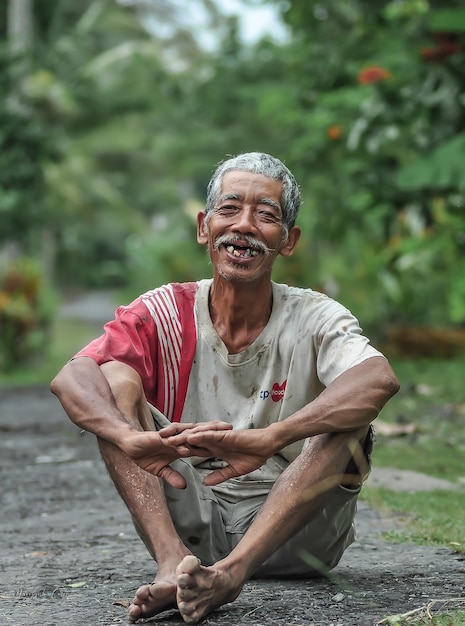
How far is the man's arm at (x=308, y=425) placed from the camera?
3.14 m

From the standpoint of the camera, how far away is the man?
315cm

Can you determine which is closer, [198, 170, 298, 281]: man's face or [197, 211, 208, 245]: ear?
[198, 170, 298, 281]: man's face

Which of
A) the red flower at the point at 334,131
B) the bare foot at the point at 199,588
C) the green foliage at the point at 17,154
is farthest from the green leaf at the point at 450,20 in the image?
the green foliage at the point at 17,154

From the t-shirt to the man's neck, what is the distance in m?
0.04

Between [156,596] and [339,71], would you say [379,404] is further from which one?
[339,71]

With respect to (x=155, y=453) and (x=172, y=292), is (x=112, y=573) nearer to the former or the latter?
(x=155, y=453)

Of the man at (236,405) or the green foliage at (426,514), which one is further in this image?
the green foliage at (426,514)

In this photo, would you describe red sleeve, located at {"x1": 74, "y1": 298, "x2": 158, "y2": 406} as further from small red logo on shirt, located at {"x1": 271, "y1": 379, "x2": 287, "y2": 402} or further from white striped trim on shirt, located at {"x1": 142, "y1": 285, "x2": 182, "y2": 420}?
small red logo on shirt, located at {"x1": 271, "y1": 379, "x2": 287, "y2": 402}

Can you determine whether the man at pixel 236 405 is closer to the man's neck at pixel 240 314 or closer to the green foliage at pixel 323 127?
the man's neck at pixel 240 314

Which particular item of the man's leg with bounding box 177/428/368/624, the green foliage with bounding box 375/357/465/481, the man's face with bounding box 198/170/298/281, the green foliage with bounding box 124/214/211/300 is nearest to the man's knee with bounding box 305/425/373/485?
the man's leg with bounding box 177/428/368/624

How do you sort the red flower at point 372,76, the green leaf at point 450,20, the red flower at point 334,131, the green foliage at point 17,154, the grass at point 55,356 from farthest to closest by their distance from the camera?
the green foliage at point 17,154 → the grass at point 55,356 → the red flower at point 334,131 → the red flower at point 372,76 → the green leaf at point 450,20

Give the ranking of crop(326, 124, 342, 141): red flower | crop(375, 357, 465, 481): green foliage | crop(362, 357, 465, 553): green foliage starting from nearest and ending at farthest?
crop(362, 357, 465, 553): green foliage < crop(375, 357, 465, 481): green foliage < crop(326, 124, 342, 141): red flower

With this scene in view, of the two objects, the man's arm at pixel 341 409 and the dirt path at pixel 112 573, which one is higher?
the man's arm at pixel 341 409

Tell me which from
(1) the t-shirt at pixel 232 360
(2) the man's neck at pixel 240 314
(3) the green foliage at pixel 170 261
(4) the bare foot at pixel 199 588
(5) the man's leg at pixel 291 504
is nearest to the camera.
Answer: (4) the bare foot at pixel 199 588
